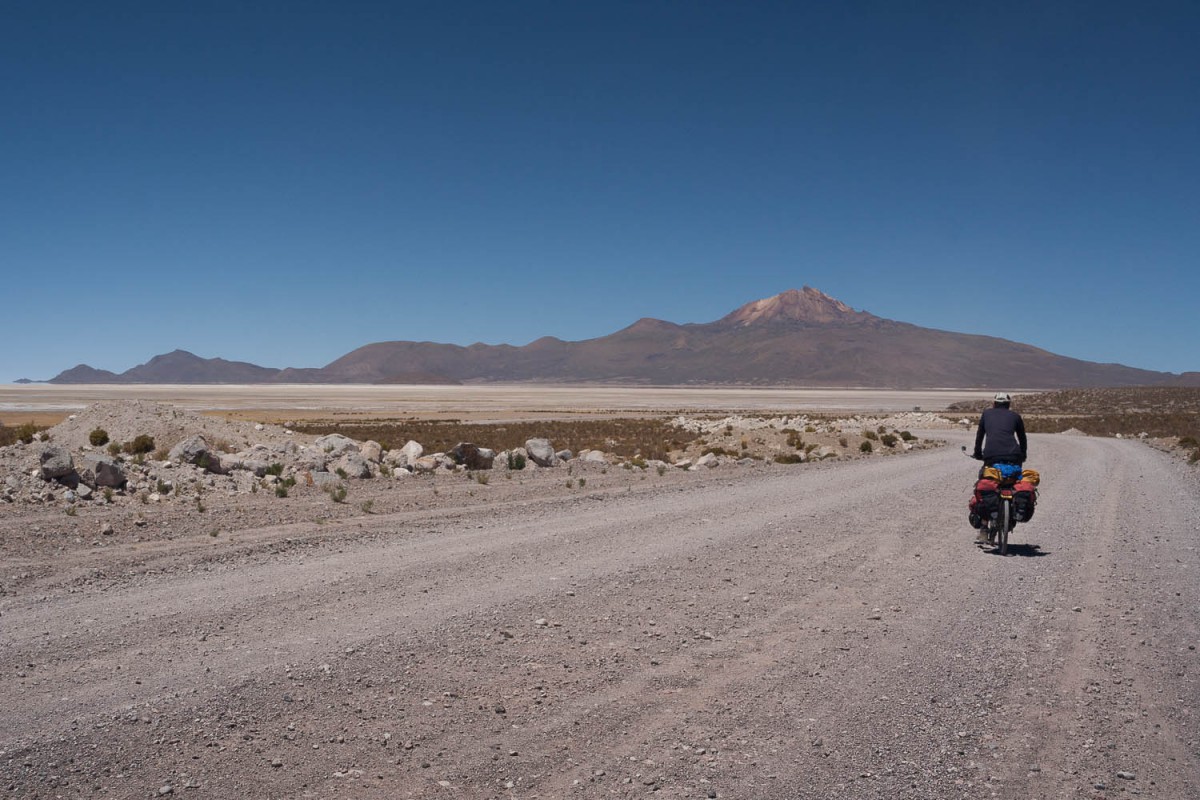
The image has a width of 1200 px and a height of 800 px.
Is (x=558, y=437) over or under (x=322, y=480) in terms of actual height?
under

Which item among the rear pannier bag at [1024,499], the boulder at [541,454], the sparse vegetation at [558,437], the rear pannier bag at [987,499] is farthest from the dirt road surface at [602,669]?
the sparse vegetation at [558,437]

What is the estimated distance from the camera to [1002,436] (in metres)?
11.1

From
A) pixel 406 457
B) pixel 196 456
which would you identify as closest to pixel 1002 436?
pixel 406 457

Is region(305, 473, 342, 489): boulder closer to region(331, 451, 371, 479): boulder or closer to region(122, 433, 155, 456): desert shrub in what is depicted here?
region(331, 451, 371, 479): boulder

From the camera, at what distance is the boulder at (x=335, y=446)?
22.1 meters

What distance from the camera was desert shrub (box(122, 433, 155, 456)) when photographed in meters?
22.3

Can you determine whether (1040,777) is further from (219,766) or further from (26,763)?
(26,763)

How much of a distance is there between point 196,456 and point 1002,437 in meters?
17.0

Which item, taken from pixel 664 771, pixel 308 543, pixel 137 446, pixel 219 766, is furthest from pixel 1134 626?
pixel 137 446

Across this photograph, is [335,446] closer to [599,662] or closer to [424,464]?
[424,464]

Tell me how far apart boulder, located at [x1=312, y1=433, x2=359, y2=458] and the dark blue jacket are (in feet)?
52.5

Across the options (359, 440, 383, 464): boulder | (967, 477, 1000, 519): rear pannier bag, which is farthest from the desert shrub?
(967, 477, 1000, 519): rear pannier bag

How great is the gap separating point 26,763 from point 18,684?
1404mm

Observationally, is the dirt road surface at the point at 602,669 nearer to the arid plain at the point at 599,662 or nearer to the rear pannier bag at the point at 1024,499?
the arid plain at the point at 599,662
